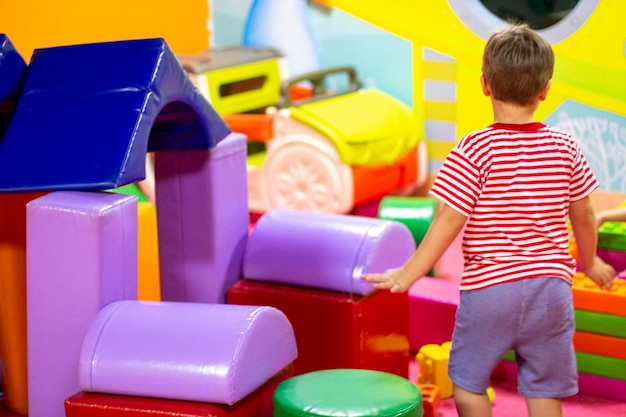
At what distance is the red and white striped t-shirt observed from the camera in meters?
1.92

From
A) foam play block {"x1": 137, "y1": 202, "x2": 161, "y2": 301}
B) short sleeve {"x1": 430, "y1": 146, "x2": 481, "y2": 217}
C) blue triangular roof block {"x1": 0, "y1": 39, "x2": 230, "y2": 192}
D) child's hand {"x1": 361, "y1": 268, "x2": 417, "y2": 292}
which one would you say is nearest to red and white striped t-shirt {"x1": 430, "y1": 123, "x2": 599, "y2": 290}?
short sleeve {"x1": 430, "y1": 146, "x2": 481, "y2": 217}

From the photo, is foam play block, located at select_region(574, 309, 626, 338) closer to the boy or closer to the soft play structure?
the soft play structure

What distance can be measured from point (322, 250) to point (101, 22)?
6.18 feet

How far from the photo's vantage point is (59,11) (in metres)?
3.70

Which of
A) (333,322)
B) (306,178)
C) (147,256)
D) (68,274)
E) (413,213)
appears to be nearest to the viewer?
(68,274)

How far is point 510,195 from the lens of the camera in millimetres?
1916

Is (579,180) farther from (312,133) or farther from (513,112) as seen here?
(312,133)

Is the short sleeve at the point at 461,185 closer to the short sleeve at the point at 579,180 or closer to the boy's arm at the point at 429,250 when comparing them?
the boy's arm at the point at 429,250

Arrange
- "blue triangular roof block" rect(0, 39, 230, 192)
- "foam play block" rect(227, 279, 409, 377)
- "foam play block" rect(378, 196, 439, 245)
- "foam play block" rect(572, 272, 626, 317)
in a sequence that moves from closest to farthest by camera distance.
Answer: "blue triangular roof block" rect(0, 39, 230, 192)
"foam play block" rect(227, 279, 409, 377)
"foam play block" rect(572, 272, 626, 317)
"foam play block" rect(378, 196, 439, 245)

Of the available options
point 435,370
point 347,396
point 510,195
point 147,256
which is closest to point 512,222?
point 510,195

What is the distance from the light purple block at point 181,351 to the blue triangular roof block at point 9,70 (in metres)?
0.60

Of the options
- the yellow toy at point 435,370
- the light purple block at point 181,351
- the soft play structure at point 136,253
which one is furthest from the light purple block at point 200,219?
the yellow toy at point 435,370

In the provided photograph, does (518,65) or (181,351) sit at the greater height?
(518,65)

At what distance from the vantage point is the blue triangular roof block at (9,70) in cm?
226
